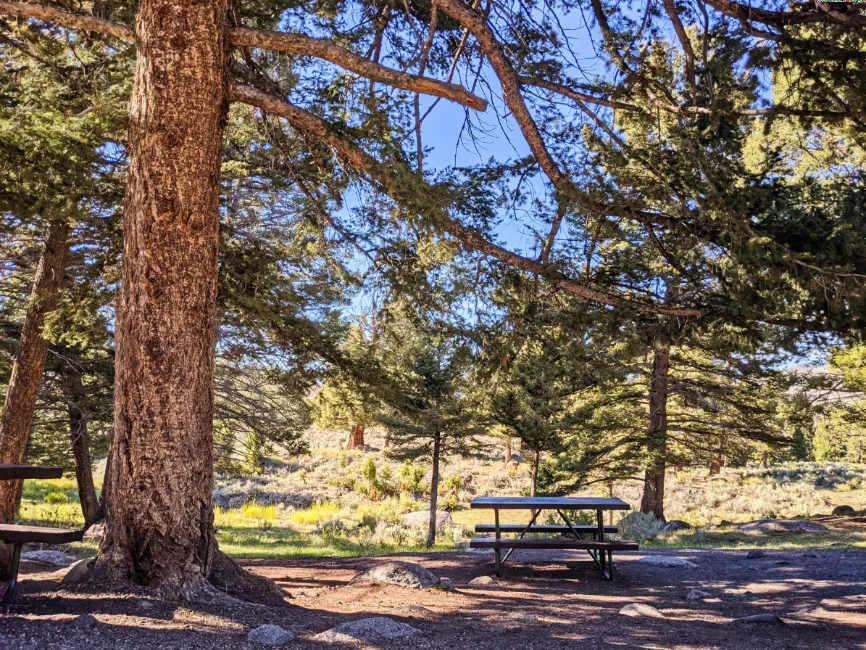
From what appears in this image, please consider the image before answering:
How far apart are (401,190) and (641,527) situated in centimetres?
1327

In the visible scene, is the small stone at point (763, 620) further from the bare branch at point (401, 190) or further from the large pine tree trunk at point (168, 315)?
the large pine tree trunk at point (168, 315)

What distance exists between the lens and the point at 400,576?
6.34 meters

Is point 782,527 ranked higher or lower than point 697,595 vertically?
lower

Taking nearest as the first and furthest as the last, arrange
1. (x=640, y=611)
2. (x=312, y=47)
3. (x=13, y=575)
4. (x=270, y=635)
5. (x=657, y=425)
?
(x=270, y=635) < (x=13, y=575) < (x=312, y=47) < (x=640, y=611) < (x=657, y=425)

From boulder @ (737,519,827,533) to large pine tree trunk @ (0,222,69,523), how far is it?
15.0 m

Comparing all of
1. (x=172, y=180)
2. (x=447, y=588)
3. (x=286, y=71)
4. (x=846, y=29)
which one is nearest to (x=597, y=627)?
(x=447, y=588)

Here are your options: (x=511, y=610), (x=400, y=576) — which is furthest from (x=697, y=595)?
(x=400, y=576)

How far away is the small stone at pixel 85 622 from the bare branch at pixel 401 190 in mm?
3345

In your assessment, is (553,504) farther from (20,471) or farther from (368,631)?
(20,471)

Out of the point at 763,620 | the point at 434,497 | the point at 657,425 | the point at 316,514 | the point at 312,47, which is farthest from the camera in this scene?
the point at 316,514

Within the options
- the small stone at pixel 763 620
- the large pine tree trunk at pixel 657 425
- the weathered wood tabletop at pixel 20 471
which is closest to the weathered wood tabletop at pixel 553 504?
the small stone at pixel 763 620

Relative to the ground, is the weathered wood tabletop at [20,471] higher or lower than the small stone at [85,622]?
higher

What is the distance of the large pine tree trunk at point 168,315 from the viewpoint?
173 inches

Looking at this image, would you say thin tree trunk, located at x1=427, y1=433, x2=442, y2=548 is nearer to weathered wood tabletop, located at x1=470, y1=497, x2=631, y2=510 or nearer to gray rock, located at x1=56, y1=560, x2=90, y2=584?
weathered wood tabletop, located at x1=470, y1=497, x2=631, y2=510
